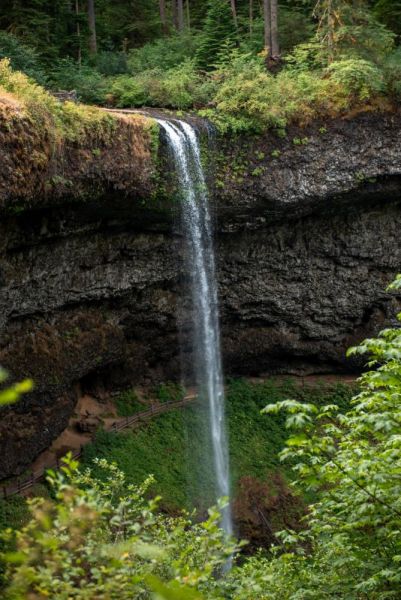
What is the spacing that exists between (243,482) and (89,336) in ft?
22.3

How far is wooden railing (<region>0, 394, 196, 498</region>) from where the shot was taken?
717 inches

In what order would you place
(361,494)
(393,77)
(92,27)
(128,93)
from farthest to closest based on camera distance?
(92,27) < (128,93) < (393,77) < (361,494)

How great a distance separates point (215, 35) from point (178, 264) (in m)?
11.4

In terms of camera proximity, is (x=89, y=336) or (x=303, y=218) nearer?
(x=89, y=336)

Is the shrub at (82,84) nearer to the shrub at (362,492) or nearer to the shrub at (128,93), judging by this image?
the shrub at (128,93)

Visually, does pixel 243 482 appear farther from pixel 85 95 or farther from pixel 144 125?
pixel 85 95

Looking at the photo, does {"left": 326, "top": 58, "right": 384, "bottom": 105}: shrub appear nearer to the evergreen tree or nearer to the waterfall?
the waterfall

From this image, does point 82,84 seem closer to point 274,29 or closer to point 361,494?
point 274,29

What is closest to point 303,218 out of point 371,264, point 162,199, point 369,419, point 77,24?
point 371,264

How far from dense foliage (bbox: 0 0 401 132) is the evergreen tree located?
0.04m

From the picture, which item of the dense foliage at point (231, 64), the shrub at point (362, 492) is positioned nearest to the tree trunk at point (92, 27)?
the dense foliage at point (231, 64)

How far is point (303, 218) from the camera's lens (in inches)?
911

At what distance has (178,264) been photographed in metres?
21.2

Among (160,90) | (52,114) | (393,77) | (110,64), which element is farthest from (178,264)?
(110,64)
